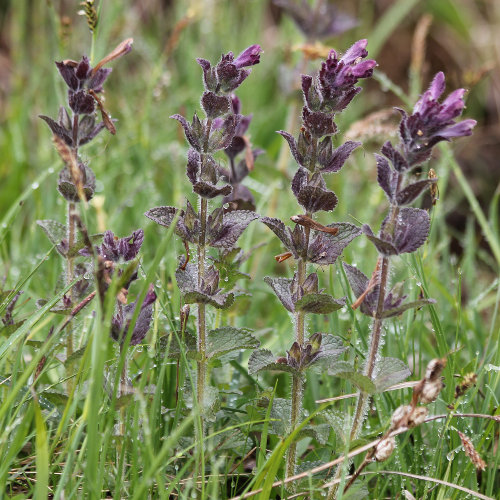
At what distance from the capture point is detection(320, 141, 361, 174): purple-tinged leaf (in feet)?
4.21

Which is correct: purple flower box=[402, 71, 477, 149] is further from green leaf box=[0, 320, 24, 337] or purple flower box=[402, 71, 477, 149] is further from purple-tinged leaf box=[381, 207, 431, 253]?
green leaf box=[0, 320, 24, 337]

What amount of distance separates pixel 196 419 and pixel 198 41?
3217 mm

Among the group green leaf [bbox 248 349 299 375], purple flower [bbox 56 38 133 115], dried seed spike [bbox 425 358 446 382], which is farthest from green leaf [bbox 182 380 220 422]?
purple flower [bbox 56 38 133 115]

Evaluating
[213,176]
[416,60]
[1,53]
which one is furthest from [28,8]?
[213,176]

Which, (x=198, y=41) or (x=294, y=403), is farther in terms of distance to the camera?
(x=198, y=41)

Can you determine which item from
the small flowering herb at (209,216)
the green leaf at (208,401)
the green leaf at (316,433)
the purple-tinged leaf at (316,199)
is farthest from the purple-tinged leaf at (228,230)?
the green leaf at (316,433)

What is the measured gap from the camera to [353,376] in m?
1.22

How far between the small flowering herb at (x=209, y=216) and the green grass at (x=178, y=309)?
0.09 metres

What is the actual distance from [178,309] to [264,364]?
16.5 inches

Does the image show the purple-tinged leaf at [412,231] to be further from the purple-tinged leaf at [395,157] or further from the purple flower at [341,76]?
the purple flower at [341,76]

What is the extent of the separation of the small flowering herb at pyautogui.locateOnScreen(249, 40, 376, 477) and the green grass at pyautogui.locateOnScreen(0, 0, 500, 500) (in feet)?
0.24

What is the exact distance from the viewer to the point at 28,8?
15.9ft

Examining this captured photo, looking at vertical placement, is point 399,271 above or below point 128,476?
above

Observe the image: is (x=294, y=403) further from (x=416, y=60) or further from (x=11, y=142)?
(x=11, y=142)
